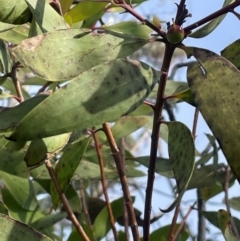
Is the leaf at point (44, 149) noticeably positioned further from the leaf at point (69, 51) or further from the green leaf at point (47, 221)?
the green leaf at point (47, 221)

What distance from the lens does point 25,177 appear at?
743 mm

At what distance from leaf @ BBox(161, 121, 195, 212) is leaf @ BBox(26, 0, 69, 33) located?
13 centimetres

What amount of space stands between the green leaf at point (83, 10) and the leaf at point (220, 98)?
18 cm

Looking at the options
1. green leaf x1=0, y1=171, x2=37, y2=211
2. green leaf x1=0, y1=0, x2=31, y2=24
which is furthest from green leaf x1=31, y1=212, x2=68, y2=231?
green leaf x1=0, y1=0, x2=31, y2=24

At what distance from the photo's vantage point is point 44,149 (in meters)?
0.51

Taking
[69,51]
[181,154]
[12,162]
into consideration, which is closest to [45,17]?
[69,51]

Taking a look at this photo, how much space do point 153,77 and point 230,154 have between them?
10cm

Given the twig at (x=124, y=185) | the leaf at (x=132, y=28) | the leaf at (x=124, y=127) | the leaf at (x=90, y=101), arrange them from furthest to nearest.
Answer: the leaf at (x=124, y=127)
the leaf at (x=132, y=28)
the twig at (x=124, y=185)
the leaf at (x=90, y=101)

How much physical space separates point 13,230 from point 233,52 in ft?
0.80

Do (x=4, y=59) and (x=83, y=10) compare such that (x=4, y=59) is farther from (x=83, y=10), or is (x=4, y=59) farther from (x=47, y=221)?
(x=47, y=221)

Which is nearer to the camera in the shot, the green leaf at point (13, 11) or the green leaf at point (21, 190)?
the green leaf at point (13, 11)

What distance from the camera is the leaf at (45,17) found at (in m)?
0.45

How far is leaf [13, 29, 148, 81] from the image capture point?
0.40m

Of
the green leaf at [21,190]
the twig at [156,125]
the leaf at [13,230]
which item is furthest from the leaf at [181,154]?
the green leaf at [21,190]
